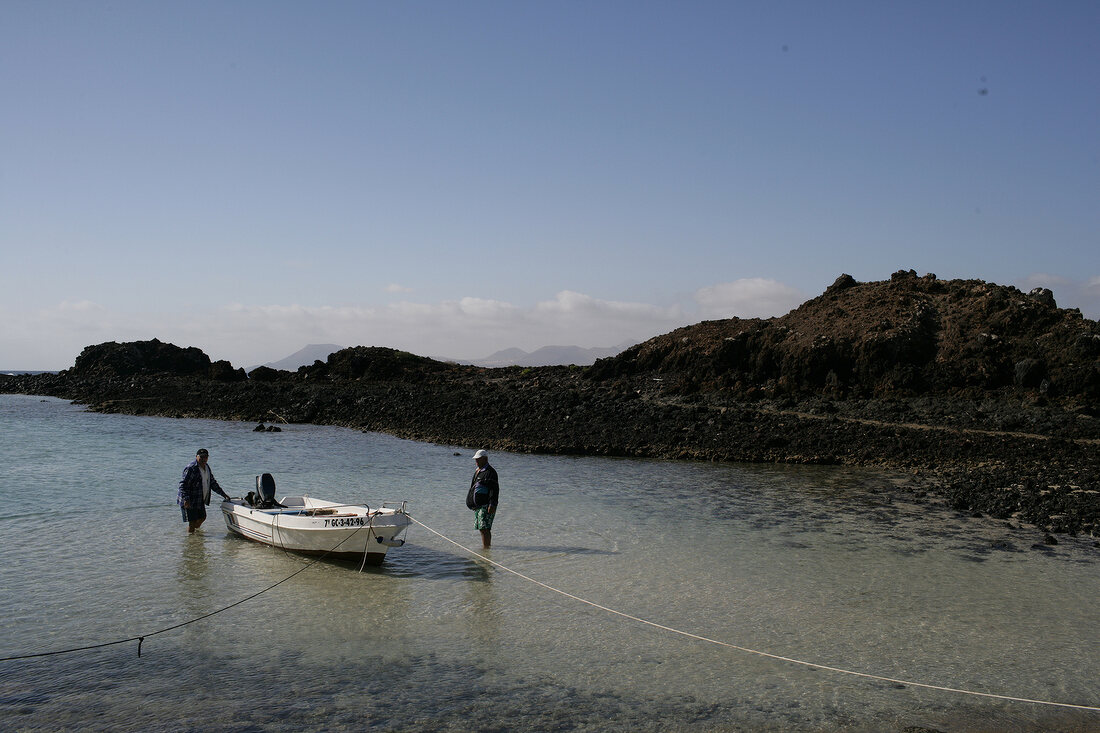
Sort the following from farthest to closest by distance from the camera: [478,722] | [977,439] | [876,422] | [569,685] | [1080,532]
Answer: [876,422] → [977,439] → [1080,532] → [569,685] → [478,722]

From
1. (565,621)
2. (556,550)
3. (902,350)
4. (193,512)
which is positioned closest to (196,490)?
(193,512)

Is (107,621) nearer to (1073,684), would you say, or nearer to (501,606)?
(501,606)

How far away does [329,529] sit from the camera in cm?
1288

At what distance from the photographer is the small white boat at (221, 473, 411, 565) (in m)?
12.5

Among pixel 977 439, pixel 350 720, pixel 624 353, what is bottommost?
pixel 350 720

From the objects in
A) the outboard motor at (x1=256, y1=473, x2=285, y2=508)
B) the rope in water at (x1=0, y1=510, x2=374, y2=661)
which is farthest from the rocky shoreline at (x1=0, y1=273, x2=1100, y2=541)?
the outboard motor at (x1=256, y1=473, x2=285, y2=508)

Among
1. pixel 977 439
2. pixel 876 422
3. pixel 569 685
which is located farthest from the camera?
pixel 876 422

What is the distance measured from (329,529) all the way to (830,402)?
86.0 feet

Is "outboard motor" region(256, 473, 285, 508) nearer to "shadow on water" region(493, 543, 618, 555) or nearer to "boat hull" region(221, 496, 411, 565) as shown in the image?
"boat hull" region(221, 496, 411, 565)

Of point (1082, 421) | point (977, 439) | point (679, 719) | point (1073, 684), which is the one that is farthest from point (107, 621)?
point (1082, 421)

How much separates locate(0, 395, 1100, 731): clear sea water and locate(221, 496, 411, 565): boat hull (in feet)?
1.04

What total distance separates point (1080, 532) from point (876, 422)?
13.7 meters

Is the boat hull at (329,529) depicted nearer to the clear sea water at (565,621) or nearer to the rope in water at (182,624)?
the rope in water at (182,624)

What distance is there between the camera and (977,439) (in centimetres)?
2464
